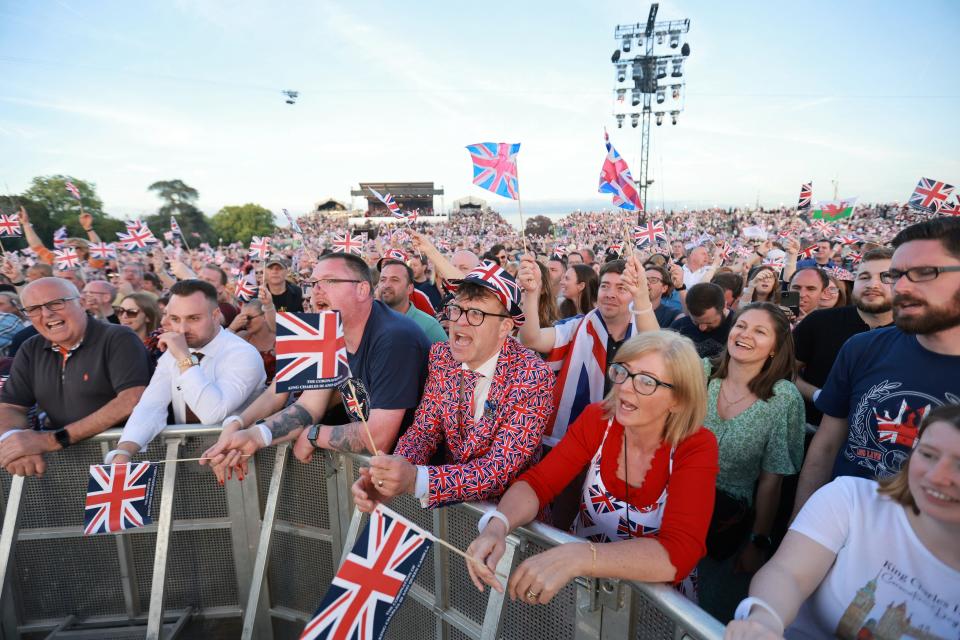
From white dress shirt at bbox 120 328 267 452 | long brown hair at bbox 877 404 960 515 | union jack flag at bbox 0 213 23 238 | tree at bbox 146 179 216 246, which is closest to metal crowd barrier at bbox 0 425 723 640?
white dress shirt at bbox 120 328 267 452

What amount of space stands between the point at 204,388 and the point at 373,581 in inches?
72.3

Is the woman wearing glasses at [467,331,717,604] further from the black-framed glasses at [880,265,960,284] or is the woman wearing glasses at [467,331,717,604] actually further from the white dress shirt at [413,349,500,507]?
the black-framed glasses at [880,265,960,284]

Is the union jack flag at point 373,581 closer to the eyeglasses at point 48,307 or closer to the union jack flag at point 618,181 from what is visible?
the eyeglasses at point 48,307

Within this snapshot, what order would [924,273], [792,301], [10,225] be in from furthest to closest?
[10,225] < [792,301] < [924,273]

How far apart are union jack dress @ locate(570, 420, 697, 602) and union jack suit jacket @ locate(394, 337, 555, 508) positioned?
314 millimetres

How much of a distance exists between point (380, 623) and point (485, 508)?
1.89 ft

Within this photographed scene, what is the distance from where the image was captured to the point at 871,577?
1.52 meters

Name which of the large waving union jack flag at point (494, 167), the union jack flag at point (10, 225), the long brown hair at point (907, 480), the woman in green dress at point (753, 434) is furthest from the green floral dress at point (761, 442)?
the union jack flag at point (10, 225)

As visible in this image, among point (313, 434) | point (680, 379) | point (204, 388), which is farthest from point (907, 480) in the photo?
point (204, 388)

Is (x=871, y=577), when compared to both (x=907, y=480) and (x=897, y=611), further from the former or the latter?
(x=907, y=480)

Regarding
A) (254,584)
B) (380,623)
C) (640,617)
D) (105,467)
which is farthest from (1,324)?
(640,617)

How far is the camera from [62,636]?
3.30m

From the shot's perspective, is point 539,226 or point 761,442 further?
point 539,226

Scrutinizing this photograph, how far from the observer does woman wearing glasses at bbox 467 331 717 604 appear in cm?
168
